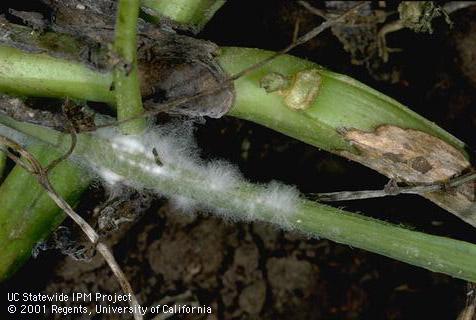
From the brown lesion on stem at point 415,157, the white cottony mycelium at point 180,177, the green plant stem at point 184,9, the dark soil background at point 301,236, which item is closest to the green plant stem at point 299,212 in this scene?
the white cottony mycelium at point 180,177

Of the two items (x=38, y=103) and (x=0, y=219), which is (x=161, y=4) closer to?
(x=38, y=103)

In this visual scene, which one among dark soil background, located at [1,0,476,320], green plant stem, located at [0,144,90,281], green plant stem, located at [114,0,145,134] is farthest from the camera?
dark soil background, located at [1,0,476,320]

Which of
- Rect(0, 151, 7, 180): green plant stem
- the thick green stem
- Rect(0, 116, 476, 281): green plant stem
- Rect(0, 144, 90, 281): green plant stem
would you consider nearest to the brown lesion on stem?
the thick green stem

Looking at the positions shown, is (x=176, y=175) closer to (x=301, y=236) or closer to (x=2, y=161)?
(x=2, y=161)

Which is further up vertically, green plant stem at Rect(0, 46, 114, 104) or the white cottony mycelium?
green plant stem at Rect(0, 46, 114, 104)

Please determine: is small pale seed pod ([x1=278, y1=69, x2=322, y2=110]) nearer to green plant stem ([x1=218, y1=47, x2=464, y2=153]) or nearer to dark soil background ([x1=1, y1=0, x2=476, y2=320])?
green plant stem ([x1=218, y1=47, x2=464, y2=153])
